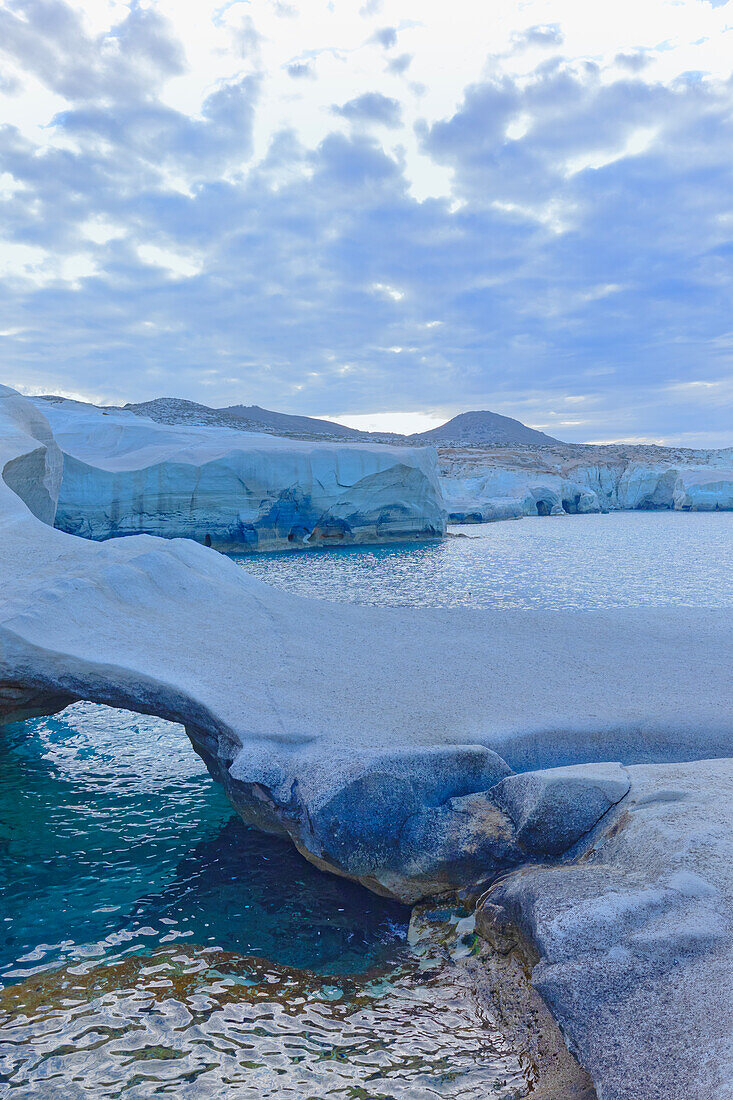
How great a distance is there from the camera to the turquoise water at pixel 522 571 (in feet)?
50.6

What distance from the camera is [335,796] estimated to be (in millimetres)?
4266

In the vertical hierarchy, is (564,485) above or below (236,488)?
above

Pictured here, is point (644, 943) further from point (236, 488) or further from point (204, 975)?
point (236, 488)

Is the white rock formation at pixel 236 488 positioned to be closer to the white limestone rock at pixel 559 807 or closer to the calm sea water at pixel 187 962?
the calm sea water at pixel 187 962

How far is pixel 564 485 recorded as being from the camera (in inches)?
1951

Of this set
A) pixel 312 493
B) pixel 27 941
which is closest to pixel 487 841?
pixel 27 941

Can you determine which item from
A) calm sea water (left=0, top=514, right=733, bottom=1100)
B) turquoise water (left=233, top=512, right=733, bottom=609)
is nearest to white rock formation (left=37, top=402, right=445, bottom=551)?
turquoise water (left=233, top=512, right=733, bottom=609)

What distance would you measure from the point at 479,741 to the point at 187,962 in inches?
85.4

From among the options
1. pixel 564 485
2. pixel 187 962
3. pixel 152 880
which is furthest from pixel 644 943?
pixel 564 485

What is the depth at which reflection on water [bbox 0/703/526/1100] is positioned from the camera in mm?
3068

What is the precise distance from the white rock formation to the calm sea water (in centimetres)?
1688

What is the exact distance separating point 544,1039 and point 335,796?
1624 millimetres

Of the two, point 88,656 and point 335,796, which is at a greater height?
point 88,656

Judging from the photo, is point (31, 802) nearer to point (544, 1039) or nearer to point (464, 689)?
point (464, 689)
